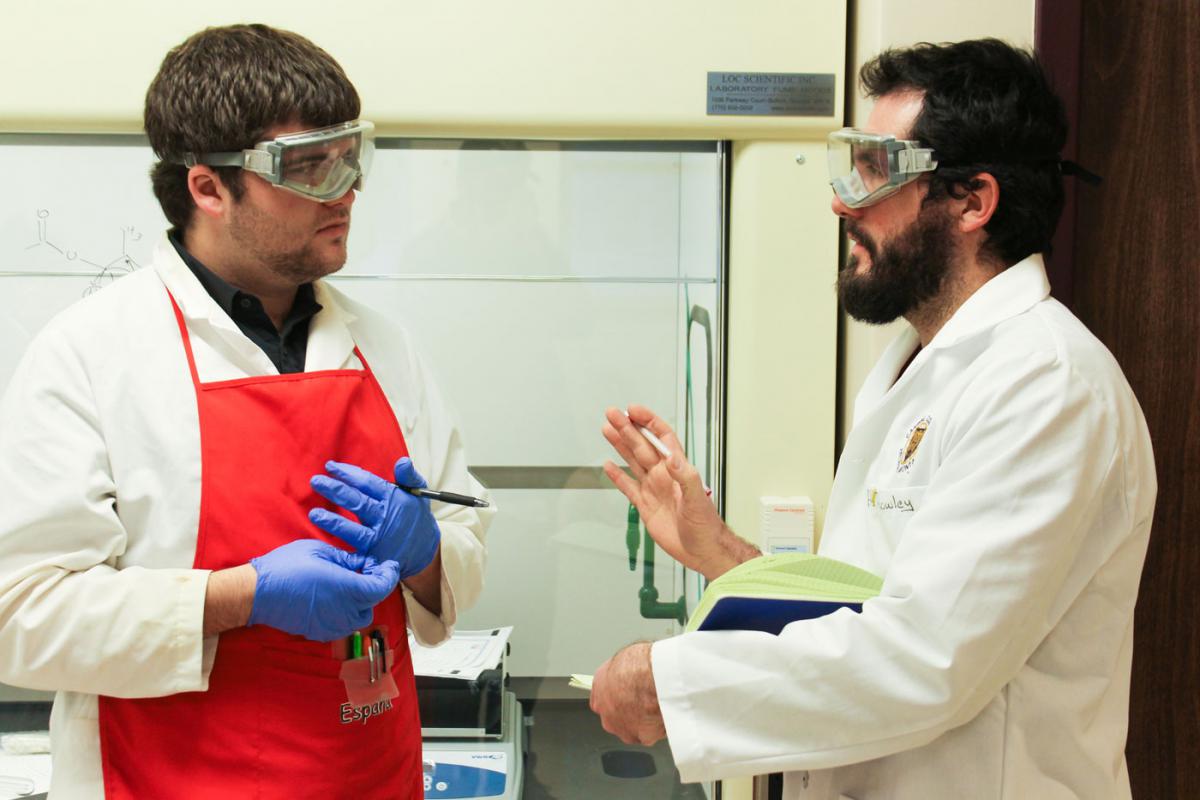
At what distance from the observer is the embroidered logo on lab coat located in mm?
1385

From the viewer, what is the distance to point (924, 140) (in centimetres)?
151

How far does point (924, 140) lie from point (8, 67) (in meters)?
1.83

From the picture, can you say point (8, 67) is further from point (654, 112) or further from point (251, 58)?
point (654, 112)

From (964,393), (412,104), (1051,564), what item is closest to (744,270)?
(412,104)

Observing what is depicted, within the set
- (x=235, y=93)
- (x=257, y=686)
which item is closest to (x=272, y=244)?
(x=235, y=93)

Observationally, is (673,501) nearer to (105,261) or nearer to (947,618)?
(947,618)

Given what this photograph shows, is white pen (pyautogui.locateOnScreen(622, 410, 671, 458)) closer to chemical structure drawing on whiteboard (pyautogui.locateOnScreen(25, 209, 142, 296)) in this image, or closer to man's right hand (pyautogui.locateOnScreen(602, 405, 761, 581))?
man's right hand (pyautogui.locateOnScreen(602, 405, 761, 581))

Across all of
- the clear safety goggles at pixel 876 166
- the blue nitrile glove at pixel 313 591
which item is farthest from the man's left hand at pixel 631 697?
the clear safety goggles at pixel 876 166

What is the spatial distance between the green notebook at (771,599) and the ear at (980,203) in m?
0.55

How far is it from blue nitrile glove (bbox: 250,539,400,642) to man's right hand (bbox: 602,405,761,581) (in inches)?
20.3

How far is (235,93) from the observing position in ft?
Answer: 4.92

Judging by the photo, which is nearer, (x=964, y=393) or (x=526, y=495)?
(x=964, y=393)

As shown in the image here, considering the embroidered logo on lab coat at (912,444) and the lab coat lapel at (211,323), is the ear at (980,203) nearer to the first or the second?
the embroidered logo on lab coat at (912,444)

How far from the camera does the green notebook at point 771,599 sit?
1278 mm
